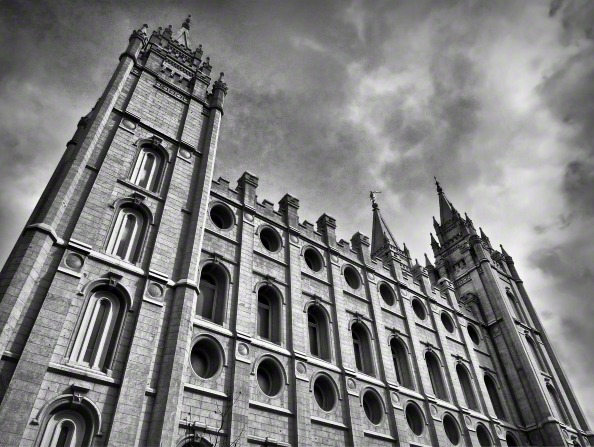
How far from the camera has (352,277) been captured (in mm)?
24219

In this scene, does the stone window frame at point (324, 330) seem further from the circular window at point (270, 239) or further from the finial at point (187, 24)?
the finial at point (187, 24)

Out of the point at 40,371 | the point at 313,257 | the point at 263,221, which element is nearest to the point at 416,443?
the point at 313,257

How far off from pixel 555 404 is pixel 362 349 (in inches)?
640

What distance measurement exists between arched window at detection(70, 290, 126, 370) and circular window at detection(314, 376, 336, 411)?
8.39 m

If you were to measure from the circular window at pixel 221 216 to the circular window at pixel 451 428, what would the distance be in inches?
560

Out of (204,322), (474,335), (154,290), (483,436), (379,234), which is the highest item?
(379,234)

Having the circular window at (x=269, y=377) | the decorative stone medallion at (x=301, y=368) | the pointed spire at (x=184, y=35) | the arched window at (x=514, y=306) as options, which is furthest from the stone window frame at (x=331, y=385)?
the pointed spire at (x=184, y=35)

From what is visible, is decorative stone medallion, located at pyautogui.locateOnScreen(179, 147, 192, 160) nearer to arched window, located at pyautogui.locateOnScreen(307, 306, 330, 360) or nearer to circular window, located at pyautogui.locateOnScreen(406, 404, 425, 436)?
arched window, located at pyautogui.locateOnScreen(307, 306, 330, 360)

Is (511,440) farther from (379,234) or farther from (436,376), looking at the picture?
(379,234)

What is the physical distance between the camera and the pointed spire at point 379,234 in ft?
120

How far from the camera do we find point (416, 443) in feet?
62.4

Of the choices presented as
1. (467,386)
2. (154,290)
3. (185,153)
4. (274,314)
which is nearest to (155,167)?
(185,153)

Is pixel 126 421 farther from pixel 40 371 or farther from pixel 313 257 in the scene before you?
pixel 313 257

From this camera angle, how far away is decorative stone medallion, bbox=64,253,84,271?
42.0ft
